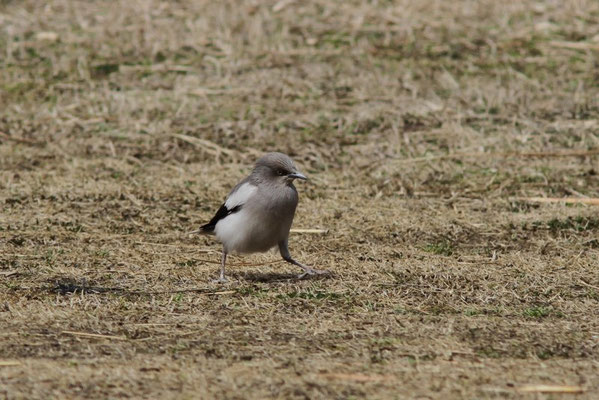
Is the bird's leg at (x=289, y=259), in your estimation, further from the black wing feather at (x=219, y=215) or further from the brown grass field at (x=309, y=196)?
the black wing feather at (x=219, y=215)

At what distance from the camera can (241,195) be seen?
7.34 m

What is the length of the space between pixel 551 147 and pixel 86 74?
6201 millimetres

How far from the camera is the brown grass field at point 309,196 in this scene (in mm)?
5234

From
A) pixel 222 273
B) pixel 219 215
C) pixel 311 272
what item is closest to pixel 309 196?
pixel 219 215

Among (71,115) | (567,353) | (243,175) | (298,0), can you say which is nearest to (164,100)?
(71,115)

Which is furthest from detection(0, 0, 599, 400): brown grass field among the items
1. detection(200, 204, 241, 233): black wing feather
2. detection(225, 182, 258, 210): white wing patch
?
detection(225, 182, 258, 210): white wing patch

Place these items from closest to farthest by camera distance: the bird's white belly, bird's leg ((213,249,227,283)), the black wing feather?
1. bird's leg ((213,249,227,283))
2. the bird's white belly
3. the black wing feather

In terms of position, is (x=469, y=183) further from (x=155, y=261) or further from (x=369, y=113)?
(x=155, y=261)

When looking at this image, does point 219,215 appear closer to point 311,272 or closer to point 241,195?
point 241,195

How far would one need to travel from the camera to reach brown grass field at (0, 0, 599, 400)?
5.23 metres

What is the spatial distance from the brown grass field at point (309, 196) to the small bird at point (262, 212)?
0.28m

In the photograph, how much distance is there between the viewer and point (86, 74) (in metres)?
12.8

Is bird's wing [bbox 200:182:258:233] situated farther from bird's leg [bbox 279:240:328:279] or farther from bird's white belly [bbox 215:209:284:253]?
bird's leg [bbox 279:240:328:279]

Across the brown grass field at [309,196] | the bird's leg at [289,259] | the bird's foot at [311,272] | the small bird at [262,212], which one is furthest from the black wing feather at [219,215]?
the bird's foot at [311,272]
